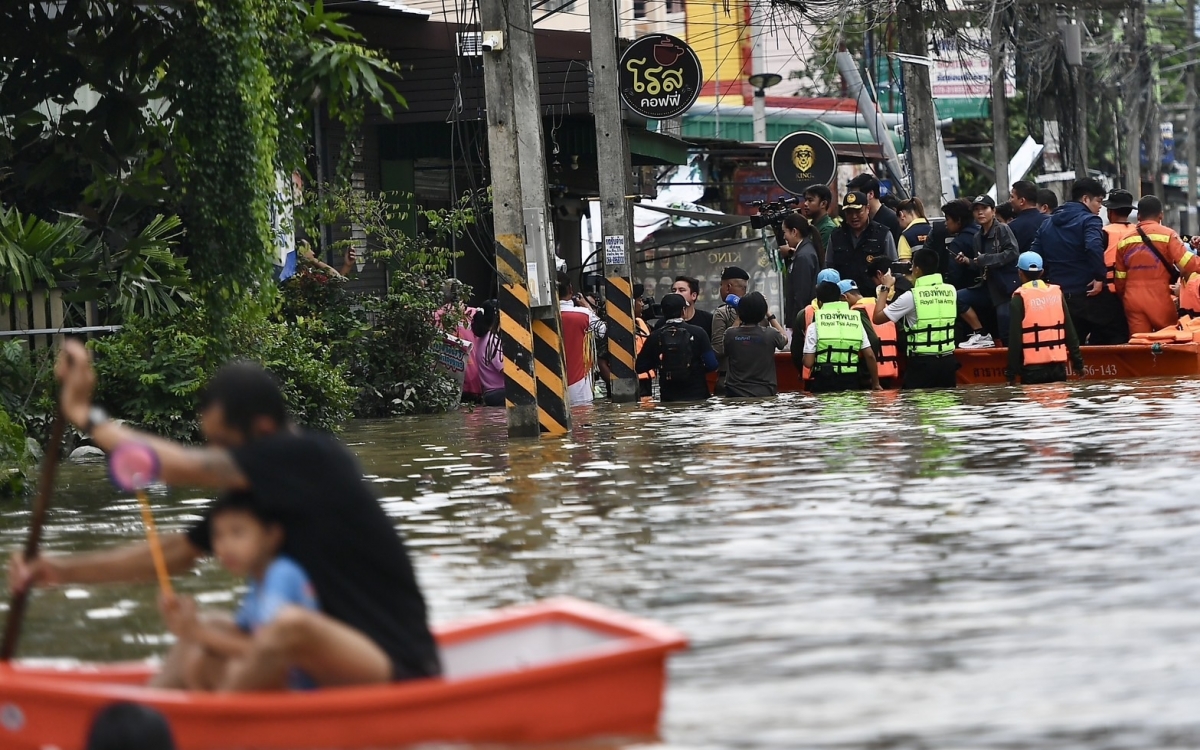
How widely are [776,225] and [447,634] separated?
19433 mm

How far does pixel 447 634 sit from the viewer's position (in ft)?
20.7

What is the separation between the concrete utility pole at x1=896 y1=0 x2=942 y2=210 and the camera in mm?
28656

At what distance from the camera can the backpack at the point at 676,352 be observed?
69.4 ft

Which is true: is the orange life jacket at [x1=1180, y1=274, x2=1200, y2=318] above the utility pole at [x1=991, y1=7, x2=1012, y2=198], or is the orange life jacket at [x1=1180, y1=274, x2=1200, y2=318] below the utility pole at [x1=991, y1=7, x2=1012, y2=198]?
below

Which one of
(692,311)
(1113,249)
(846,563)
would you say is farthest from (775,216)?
(846,563)

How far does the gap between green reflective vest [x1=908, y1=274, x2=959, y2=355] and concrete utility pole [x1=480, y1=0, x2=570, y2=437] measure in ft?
15.1

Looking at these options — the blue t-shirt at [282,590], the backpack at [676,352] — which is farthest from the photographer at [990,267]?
the blue t-shirt at [282,590]

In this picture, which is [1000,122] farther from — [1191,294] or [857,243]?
[1191,294]

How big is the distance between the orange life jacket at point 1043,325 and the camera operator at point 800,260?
2.79m

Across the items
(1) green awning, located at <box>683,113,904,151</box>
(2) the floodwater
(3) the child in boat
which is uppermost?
(1) green awning, located at <box>683,113,904,151</box>

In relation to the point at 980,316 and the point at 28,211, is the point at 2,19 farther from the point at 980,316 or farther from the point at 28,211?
the point at 980,316

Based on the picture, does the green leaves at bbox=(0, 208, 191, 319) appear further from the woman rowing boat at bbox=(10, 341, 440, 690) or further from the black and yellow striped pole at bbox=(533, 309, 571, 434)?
the woman rowing boat at bbox=(10, 341, 440, 690)

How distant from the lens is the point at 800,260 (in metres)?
22.2

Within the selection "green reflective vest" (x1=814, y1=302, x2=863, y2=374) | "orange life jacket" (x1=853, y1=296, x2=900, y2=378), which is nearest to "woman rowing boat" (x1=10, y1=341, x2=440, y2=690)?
"green reflective vest" (x1=814, y1=302, x2=863, y2=374)
